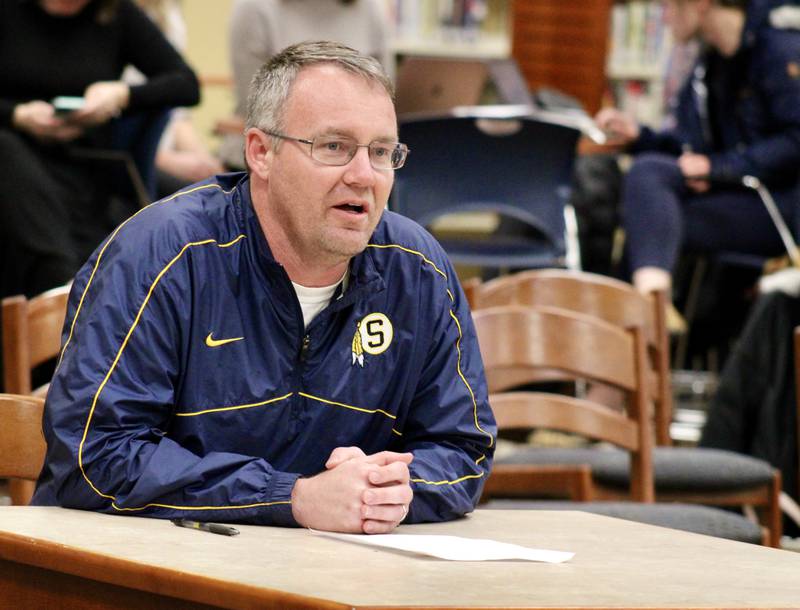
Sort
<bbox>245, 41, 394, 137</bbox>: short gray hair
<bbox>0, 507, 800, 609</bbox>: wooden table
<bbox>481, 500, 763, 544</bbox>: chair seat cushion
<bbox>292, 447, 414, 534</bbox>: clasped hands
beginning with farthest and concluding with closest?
1. <bbox>481, 500, 763, 544</bbox>: chair seat cushion
2. <bbox>245, 41, 394, 137</bbox>: short gray hair
3. <bbox>292, 447, 414, 534</bbox>: clasped hands
4. <bbox>0, 507, 800, 609</bbox>: wooden table

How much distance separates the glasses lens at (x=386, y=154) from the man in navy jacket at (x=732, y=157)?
2.90 meters

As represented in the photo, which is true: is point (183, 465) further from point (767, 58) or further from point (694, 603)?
point (767, 58)

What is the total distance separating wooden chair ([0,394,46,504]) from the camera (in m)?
1.88

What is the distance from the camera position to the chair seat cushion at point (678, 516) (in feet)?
8.34

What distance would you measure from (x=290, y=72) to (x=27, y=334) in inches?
27.0

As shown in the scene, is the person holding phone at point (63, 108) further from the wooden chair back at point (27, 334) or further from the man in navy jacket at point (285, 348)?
the man in navy jacket at point (285, 348)

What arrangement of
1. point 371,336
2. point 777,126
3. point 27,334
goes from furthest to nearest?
point 777,126 < point 27,334 < point 371,336

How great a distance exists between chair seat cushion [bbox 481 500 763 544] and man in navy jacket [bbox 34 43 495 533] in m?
0.58

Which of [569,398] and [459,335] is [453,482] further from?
[569,398]

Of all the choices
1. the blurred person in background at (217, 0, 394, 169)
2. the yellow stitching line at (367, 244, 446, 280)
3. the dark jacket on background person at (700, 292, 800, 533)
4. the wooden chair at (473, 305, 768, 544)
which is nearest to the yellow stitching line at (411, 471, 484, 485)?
the yellow stitching line at (367, 244, 446, 280)

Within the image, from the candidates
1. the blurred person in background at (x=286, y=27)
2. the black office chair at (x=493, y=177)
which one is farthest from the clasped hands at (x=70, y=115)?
the black office chair at (x=493, y=177)

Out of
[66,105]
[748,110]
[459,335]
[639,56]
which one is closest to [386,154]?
[459,335]

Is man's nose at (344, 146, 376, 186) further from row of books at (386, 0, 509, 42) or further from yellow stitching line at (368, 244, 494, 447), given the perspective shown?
row of books at (386, 0, 509, 42)

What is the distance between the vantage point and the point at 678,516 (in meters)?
2.61
